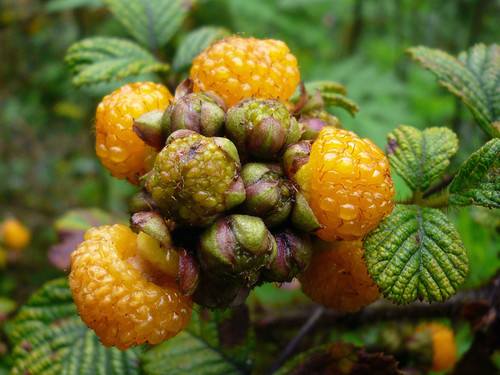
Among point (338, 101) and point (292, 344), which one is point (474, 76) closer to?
point (338, 101)

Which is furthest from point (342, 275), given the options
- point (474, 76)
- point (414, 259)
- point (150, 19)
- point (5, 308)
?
point (5, 308)

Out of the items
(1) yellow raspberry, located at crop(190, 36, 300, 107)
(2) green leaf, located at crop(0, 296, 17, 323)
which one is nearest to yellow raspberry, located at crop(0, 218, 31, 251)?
(2) green leaf, located at crop(0, 296, 17, 323)

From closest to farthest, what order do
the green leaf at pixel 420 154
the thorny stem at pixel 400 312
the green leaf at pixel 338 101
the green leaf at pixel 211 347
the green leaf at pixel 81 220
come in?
the green leaf at pixel 420 154
the green leaf at pixel 338 101
the green leaf at pixel 211 347
the thorny stem at pixel 400 312
the green leaf at pixel 81 220

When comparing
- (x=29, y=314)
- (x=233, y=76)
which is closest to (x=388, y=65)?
(x=233, y=76)

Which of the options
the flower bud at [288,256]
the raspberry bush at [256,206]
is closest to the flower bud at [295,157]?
the raspberry bush at [256,206]

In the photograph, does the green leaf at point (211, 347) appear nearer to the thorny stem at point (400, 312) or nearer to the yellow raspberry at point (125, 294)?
the thorny stem at point (400, 312)

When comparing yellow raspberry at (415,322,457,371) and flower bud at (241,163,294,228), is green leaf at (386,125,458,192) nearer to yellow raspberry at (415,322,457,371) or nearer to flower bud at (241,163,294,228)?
flower bud at (241,163,294,228)

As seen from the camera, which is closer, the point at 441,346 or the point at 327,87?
the point at 327,87
